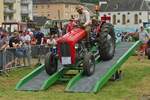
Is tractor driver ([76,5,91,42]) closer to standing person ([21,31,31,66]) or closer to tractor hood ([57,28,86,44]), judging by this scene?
tractor hood ([57,28,86,44])

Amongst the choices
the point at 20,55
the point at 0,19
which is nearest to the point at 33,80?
the point at 20,55

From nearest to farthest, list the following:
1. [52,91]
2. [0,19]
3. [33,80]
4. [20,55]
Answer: [52,91] → [33,80] → [20,55] → [0,19]

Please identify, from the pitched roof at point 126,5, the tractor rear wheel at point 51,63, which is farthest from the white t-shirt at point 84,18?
the pitched roof at point 126,5

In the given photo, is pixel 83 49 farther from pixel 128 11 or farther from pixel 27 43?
pixel 128 11

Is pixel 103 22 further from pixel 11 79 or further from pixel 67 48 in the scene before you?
pixel 11 79

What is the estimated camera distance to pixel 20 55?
20266mm

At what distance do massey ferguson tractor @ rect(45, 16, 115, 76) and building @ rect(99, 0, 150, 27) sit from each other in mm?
108627

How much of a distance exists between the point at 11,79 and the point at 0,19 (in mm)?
63115

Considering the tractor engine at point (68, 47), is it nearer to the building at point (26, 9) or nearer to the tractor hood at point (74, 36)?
the tractor hood at point (74, 36)

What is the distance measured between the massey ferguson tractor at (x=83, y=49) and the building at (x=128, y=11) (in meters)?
109

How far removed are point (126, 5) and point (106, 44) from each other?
375 feet

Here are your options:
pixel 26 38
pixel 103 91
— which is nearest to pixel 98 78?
pixel 103 91

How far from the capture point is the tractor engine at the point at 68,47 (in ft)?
47.0

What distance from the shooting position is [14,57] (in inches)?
771
